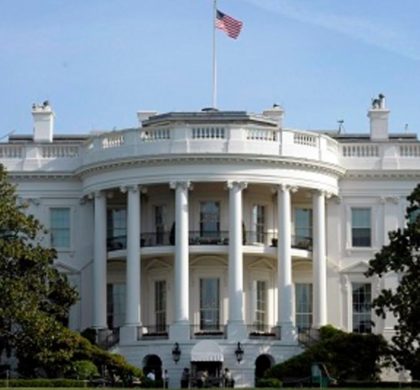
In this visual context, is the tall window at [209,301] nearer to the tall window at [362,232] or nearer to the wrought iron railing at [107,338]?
the wrought iron railing at [107,338]

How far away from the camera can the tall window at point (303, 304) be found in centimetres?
7306

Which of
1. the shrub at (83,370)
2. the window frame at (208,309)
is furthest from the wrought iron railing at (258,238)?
the shrub at (83,370)

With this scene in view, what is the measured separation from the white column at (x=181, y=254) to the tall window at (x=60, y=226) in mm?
7666

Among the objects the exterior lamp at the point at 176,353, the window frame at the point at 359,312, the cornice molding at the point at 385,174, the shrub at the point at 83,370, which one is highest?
the cornice molding at the point at 385,174

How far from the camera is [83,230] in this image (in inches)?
2926

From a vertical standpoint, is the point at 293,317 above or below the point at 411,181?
below

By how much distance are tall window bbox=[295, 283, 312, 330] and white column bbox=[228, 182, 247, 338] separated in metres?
5.34

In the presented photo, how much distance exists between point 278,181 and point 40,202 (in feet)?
40.2

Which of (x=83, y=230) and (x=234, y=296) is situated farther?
(x=83, y=230)

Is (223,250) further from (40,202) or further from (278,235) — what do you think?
(40,202)

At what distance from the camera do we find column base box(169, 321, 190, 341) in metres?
68.1

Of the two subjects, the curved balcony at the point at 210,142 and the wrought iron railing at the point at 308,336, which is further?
the curved balcony at the point at 210,142

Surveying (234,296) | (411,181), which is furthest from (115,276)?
(411,181)

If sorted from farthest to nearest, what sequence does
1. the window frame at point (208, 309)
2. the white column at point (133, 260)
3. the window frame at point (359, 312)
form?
the window frame at point (359, 312)
the window frame at point (208, 309)
the white column at point (133, 260)
